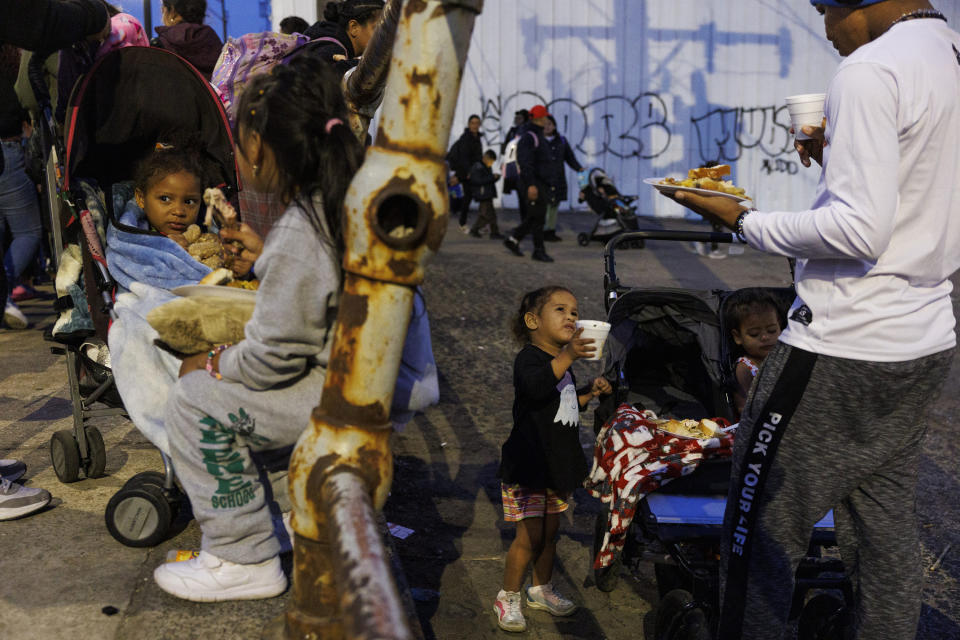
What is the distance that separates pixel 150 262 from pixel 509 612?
6.17 feet

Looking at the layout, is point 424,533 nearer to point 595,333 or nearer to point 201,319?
point 595,333

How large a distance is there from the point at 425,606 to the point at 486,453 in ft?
5.39

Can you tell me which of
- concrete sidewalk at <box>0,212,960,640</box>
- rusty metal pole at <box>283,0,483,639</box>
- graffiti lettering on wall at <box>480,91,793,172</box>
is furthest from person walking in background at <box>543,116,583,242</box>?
rusty metal pole at <box>283,0,483,639</box>

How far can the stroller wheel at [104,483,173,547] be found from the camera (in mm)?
3064

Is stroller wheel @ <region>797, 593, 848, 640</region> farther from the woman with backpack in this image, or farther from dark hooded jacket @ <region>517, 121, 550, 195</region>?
dark hooded jacket @ <region>517, 121, 550, 195</region>

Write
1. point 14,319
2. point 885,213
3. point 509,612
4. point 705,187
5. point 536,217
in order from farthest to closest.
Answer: point 536,217 < point 14,319 < point 509,612 < point 705,187 < point 885,213

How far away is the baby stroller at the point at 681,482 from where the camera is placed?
9.68ft

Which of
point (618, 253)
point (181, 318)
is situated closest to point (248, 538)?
point (181, 318)

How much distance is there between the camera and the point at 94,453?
3.68 meters

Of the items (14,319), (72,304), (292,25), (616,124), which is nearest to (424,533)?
(72,304)

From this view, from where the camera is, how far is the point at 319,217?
7.24 ft

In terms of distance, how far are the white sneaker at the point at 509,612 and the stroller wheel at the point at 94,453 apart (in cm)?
173

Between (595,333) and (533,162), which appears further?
(533,162)

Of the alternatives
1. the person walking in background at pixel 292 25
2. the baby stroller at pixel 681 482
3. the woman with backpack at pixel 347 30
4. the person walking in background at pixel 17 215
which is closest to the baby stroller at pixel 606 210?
the person walking in background at pixel 292 25
